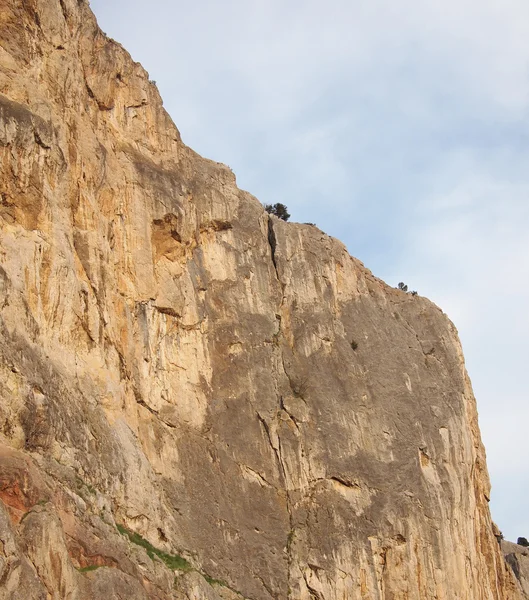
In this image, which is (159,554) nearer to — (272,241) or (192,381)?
(192,381)

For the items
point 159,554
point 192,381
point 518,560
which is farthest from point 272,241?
point 518,560

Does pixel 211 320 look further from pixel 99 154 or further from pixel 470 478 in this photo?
pixel 470 478

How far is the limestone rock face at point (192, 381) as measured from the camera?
1189 inches

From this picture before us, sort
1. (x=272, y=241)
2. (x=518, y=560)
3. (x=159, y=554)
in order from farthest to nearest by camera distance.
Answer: (x=518, y=560) < (x=272, y=241) < (x=159, y=554)

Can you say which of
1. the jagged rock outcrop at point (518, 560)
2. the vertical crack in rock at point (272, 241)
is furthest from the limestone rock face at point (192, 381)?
the jagged rock outcrop at point (518, 560)

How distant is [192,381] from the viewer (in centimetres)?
3944

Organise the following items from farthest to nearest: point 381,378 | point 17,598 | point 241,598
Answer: point 381,378 → point 241,598 → point 17,598

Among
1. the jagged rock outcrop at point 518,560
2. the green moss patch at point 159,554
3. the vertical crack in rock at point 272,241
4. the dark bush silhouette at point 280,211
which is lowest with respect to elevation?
the green moss patch at point 159,554

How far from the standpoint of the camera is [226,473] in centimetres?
3816

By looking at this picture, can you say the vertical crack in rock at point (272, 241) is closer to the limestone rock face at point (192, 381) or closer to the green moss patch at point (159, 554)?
the limestone rock face at point (192, 381)

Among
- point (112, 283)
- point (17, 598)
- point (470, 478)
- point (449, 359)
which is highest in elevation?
point (449, 359)

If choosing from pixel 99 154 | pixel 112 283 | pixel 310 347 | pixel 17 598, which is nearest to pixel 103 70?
pixel 99 154

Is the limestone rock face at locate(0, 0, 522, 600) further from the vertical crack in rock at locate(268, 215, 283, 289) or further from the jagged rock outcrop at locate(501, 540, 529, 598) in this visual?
the jagged rock outcrop at locate(501, 540, 529, 598)

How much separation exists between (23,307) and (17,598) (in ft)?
33.2
